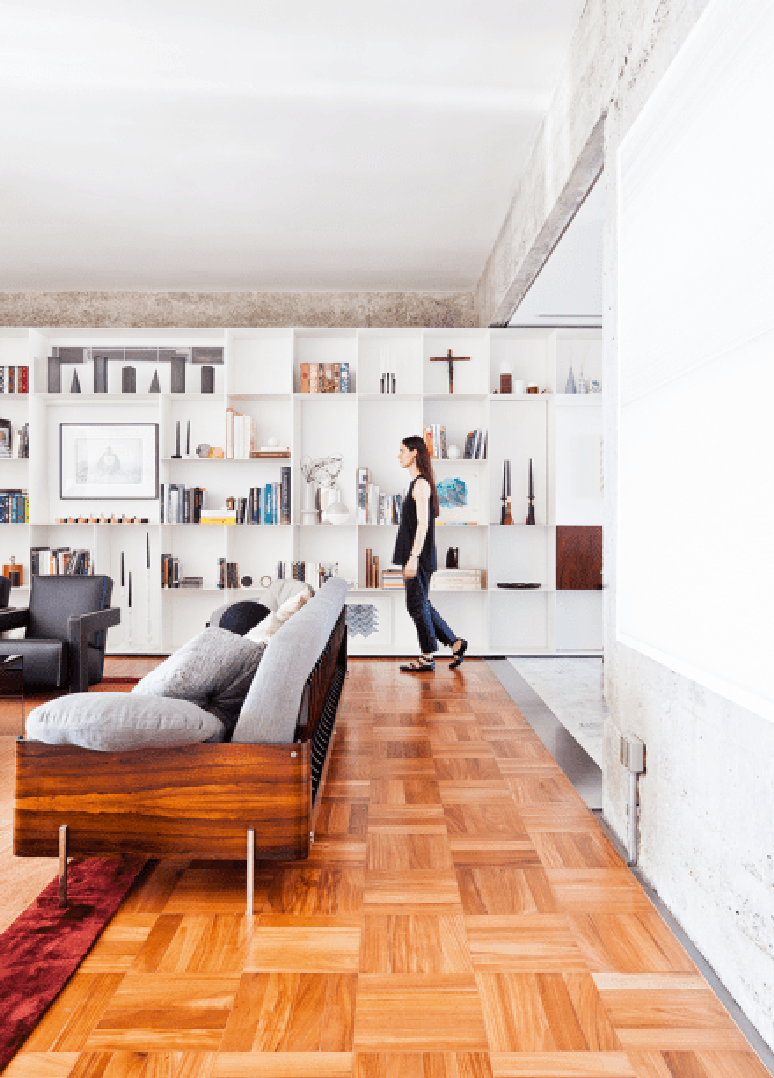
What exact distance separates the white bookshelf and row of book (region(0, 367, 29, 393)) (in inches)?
3.3

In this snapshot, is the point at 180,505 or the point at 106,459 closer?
the point at 180,505

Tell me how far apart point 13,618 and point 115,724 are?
353 centimetres

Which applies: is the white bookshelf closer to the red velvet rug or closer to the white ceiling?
the white ceiling

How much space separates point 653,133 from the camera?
240cm

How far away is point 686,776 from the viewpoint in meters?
2.19

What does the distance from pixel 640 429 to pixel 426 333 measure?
4511 mm

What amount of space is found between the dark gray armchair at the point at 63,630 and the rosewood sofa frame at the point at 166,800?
295 cm

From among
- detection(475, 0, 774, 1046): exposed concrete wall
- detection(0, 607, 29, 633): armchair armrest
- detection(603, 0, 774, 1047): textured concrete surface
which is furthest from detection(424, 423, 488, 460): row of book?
detection(603, 0, 774, 1047): textured concrete surface

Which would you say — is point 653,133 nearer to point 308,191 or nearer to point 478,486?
point 308,191

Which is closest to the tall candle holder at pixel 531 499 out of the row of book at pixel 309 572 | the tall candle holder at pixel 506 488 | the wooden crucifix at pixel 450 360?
the tall candle holder at pixel 506 488

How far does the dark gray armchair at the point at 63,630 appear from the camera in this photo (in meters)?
5.07

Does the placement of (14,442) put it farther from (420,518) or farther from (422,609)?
(422,609)

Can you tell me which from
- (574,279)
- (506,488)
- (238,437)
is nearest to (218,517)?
(238,437)

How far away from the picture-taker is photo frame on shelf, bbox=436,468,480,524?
696 centimetres
